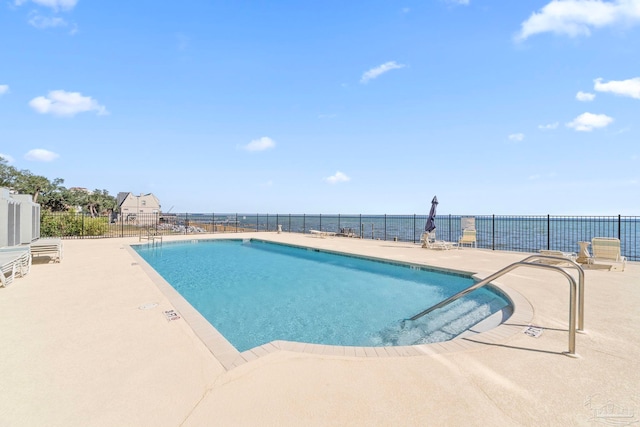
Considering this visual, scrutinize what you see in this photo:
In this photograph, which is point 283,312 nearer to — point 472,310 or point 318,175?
point 472,310

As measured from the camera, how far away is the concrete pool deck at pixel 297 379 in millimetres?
1935

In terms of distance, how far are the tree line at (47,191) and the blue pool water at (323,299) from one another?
36132mm

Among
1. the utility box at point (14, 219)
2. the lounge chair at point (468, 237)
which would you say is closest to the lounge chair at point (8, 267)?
the utility box at point (14, 219)

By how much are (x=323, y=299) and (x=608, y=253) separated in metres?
7.23

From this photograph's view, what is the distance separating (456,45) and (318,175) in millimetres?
16767

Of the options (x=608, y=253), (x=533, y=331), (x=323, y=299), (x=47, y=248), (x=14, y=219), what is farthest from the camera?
(x=47, y=248)

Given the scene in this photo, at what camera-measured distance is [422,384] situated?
2311 millimetres

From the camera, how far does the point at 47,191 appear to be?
125 feet

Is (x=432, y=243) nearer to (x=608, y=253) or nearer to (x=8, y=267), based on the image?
(x=608, y=253)

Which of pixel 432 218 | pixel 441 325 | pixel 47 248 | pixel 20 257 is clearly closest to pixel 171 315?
pixel 441 325

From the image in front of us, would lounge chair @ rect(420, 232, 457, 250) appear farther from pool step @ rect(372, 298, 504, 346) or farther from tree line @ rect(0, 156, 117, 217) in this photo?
tree line @ rect(0, 156, 117, 217)

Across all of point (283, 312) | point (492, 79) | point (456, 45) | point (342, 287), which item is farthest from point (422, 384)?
point (492, 79)

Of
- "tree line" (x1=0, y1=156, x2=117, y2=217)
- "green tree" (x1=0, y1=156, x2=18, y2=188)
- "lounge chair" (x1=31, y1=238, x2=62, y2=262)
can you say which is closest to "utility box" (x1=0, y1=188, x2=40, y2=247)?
"lounge chair" (x1=31, y1=238, x2=62, y2=262)

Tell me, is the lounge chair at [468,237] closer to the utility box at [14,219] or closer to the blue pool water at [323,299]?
the blue pool water at [323,299]
